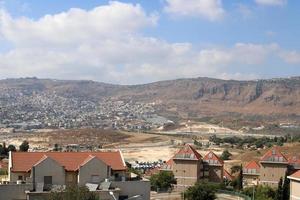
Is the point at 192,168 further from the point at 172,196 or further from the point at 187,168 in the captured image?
the point at 172,196

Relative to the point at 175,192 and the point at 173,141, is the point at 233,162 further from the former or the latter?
the point at 173,141

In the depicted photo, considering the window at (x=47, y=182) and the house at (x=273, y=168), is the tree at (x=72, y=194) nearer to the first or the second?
the window at (x=47, y=182)

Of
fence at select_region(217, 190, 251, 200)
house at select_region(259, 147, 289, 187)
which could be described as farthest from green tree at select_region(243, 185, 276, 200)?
house at select_region(259, 147, 289, 187)

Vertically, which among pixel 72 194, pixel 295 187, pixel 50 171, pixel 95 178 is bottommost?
pixel 295 187

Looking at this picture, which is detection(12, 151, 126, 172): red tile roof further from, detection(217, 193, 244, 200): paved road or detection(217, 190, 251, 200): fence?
detection(217, 190, 251, 200): fence

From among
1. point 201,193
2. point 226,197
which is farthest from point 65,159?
point 226,197

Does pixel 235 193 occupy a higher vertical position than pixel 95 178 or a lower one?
lower

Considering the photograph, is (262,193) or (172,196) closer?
(262,193)
